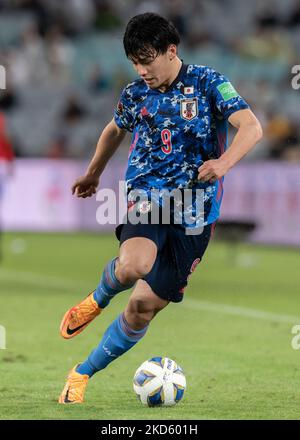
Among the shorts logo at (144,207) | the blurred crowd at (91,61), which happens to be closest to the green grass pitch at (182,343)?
the shorts logo at (144,207)

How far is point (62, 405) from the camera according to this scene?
6.22 meters

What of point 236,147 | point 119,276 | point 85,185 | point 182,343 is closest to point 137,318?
point 119,276

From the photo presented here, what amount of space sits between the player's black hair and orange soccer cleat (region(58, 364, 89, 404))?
1770 millimetres

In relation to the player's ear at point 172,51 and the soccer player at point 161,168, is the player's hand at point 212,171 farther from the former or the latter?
the player's ear at point 172,51

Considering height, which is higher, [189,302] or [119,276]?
[119,276]

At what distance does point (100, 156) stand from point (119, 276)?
0.92 m

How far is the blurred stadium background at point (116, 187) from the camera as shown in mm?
7500

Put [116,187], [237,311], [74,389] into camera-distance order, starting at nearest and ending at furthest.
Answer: [74,389], [237,311], [116,187]

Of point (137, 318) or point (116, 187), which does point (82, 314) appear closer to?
point (137, 318)

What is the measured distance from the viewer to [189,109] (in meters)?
6.38

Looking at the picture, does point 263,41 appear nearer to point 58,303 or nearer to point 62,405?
point 58,303

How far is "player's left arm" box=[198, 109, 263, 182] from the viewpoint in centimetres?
579

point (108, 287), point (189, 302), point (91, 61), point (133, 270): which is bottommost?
point (189, 302)

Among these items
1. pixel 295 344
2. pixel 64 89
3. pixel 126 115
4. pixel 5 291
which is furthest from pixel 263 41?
pixel 126 115
